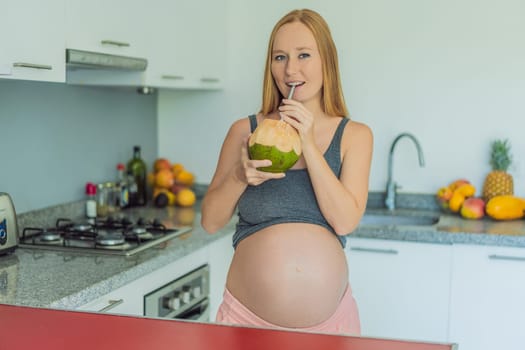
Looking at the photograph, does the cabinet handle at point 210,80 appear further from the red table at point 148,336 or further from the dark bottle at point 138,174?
the red table at point 148,336

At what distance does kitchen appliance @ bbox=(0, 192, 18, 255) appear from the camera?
2.19m

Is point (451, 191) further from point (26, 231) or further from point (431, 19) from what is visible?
point (26, 231)

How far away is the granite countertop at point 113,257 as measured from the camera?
6.10ft

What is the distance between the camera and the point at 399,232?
9.04 ft

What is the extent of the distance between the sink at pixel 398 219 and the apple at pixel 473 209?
0.13m

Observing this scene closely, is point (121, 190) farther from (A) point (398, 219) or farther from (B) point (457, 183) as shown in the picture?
(B) point (457, 183)

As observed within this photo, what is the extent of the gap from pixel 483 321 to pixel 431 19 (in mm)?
1332

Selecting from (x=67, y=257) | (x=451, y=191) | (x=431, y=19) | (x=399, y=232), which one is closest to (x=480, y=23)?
(x=431, y=19)

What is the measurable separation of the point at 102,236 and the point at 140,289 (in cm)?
31

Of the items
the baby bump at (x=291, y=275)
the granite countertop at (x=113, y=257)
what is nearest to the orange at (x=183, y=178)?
the granite countertop at (x=113, y=257)

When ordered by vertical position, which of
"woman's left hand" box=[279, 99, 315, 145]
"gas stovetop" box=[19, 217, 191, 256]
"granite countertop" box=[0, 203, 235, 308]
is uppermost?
"woman's left hand" box=[279, 99, 315, 145]

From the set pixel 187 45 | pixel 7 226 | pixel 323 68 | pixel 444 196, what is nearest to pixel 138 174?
pixel 187 45

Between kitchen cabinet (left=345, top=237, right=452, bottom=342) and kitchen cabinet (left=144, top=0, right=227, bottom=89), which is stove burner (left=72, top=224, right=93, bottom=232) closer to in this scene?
kitchen cabinet (left=144, top=0, right=227, bottom=89)

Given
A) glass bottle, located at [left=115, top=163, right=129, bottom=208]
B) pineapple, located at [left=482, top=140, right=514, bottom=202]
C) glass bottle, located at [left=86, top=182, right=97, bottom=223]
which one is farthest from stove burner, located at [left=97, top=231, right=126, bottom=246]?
pineapple, located at [left=482, top=140, right=514, bottom=202]
